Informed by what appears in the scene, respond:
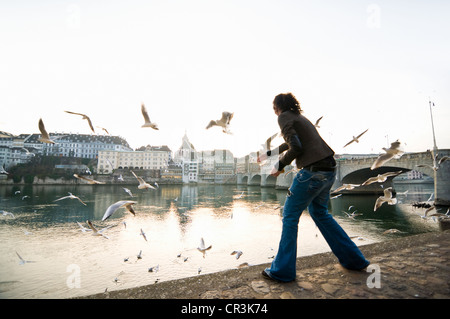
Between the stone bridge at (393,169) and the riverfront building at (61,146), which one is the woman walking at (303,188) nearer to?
the stone bridge at (393,169)

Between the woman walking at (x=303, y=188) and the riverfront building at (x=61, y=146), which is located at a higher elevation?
the riverfront building at (x=61, y=146)

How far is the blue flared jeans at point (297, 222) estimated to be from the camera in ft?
8.70

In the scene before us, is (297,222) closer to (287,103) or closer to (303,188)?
(303,188)

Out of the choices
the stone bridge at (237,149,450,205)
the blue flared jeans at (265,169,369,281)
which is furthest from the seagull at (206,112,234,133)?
the stone bridge at (237,149,450,205)

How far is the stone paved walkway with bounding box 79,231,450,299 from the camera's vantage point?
2223 mm

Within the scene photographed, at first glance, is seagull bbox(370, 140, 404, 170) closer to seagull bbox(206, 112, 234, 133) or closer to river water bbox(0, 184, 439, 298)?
seagull bbox(206, 112, 234, 133)

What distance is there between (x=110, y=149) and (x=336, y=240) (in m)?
111

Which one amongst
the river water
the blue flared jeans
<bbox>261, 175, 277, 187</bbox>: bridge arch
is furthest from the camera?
<bbox>261, 175, 277, 187</bbox>: bridge arch

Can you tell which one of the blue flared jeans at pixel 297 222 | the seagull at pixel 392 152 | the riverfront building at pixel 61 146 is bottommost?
the blue flared jeans at pixel 297 222

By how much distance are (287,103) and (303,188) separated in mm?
1093

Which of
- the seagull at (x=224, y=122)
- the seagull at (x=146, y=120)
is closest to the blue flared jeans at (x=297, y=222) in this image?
the seagull at (x=224, y=122)

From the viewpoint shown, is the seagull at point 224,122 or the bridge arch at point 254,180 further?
the bridge arch at point 254,180

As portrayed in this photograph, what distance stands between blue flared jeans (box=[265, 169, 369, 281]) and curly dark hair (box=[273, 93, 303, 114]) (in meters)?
0.82
